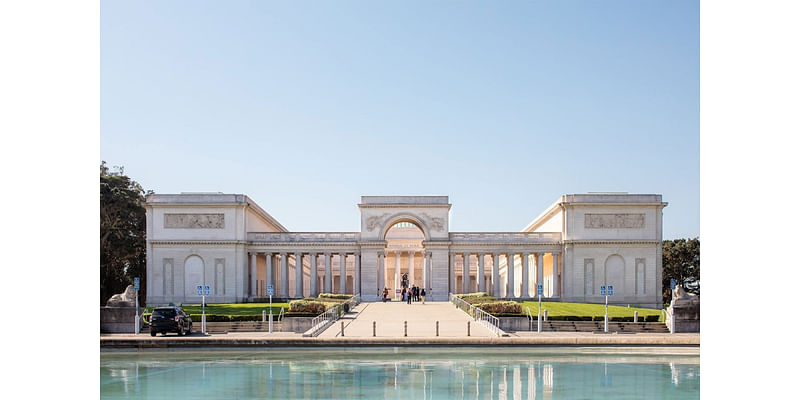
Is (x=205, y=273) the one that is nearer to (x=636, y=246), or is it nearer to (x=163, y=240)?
(x=163, y=240)

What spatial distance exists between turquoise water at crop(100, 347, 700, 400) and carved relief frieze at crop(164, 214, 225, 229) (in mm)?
44552

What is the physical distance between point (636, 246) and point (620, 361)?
1899 inches

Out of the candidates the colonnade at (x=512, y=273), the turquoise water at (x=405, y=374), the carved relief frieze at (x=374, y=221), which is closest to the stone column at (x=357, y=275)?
the carved relief frieze at (x=374, y=221)

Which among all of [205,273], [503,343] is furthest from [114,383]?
[205,273]

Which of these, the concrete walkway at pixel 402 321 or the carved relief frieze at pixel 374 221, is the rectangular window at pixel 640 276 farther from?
the concrete walkway at pixel 402 321

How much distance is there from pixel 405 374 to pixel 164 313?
13.9m

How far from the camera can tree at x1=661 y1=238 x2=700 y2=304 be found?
8694 centimetres

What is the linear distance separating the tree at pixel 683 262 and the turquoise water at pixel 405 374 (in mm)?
63198

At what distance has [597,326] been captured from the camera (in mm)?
36531

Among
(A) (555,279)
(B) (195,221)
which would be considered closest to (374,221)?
(B) (195,221)

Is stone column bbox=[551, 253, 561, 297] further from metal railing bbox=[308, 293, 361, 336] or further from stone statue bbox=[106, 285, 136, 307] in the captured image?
stone statue bbox=[106, 285, 136, 307]

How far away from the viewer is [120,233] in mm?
→ 71188

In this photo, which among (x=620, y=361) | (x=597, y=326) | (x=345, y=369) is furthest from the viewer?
(x=597, y=326)

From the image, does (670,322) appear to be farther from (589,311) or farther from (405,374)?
(405,374)
